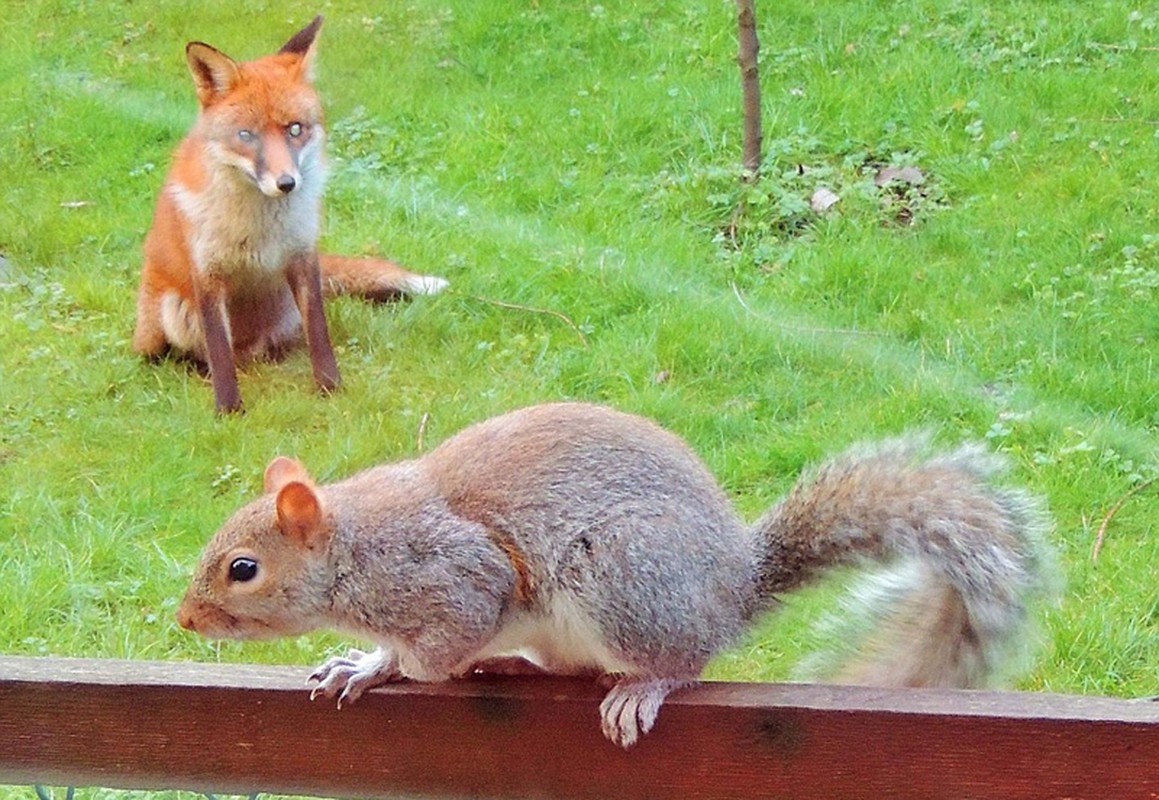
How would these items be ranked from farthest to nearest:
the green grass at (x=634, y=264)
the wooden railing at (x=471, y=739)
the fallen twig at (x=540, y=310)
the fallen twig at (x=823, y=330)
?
the fallen twig at (x=540, y=310), the fallen twig at (x=823, y=330), the green grass at (x=634, y=264), the wooden railing at (x=471, y=739)

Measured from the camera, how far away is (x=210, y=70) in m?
3.45

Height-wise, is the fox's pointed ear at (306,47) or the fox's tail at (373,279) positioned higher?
the fox's pointed ear at (306,47)

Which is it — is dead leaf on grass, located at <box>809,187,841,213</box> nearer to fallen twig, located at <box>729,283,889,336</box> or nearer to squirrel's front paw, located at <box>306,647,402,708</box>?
fallen twig, located at <box>729,283,889,336</box>

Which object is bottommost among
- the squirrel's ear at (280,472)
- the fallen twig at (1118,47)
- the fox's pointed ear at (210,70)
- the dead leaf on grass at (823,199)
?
the dead leaf on grass at (823,199)

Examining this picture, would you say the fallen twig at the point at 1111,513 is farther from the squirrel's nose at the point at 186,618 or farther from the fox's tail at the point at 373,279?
the fox's tail at the point at 373,279

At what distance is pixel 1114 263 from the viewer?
3.38 meters

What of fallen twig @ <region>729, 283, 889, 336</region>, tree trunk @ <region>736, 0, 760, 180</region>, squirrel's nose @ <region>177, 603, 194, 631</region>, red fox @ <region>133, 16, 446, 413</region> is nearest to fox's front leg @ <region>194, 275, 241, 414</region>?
red fox @ <region>133, 16, 446, 413</region>

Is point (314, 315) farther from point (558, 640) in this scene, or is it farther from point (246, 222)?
Answer: point (558, 640)

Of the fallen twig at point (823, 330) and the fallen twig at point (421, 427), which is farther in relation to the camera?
the fallen twig at point (823, 330)

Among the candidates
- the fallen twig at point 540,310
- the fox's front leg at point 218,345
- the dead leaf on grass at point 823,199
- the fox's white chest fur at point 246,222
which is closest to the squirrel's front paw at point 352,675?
the fallen twig at point 540,310

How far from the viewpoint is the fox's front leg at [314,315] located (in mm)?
3428

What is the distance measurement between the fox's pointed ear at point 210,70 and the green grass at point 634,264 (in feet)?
1.96

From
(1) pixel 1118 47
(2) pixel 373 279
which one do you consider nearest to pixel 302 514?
(2) pixel 373 279

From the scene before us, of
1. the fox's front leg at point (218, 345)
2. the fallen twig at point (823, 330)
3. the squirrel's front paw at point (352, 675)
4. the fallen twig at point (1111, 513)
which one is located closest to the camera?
the squirrel's front paw at point (352, 675)
